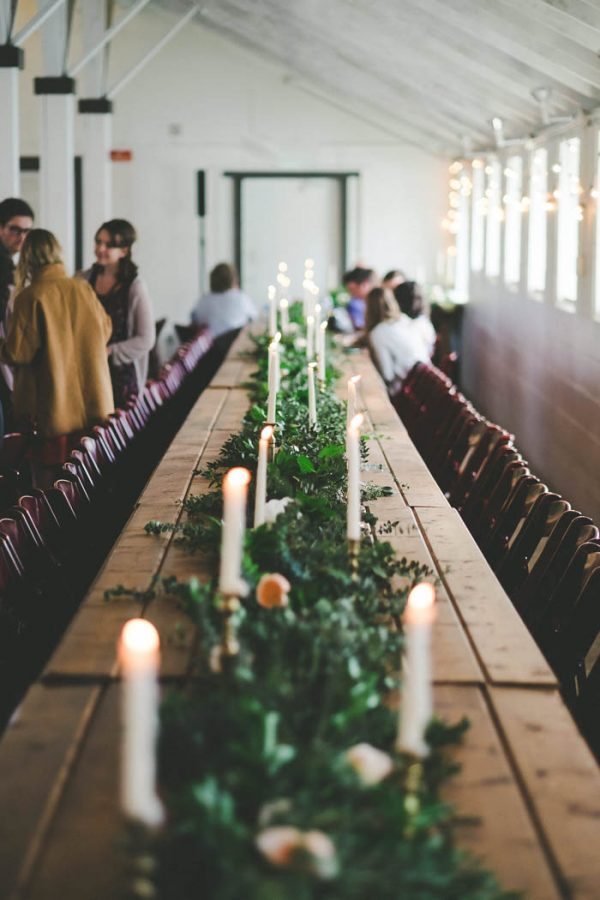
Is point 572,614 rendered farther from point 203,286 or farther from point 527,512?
point 203,286

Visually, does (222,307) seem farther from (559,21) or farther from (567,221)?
(559,21)

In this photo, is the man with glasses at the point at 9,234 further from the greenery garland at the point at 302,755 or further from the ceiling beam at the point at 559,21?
the greenery garland at the point at 302,755

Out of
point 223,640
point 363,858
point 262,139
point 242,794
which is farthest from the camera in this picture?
point 262,139

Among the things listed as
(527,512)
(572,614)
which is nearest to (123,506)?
(527,512)

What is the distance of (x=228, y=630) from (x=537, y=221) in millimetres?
8735

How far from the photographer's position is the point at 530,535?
373 centimetres

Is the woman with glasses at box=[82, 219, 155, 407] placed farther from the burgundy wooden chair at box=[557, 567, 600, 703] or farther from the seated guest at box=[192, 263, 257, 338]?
the seated guest at box=[192, 263, 257, 338]

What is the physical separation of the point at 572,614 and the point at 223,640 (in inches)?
50.2

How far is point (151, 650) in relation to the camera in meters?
Result: 1.22

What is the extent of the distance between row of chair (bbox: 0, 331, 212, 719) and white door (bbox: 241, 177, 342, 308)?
10.4m

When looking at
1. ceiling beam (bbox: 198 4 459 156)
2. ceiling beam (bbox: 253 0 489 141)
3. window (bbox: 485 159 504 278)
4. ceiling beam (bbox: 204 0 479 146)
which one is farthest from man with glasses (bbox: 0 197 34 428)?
ceiling beam (bbox: 198 4 459 156)

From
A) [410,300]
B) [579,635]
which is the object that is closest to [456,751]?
[579,635]

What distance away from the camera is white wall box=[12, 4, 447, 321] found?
52.5ft

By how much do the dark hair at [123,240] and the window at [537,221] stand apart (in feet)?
13.2
